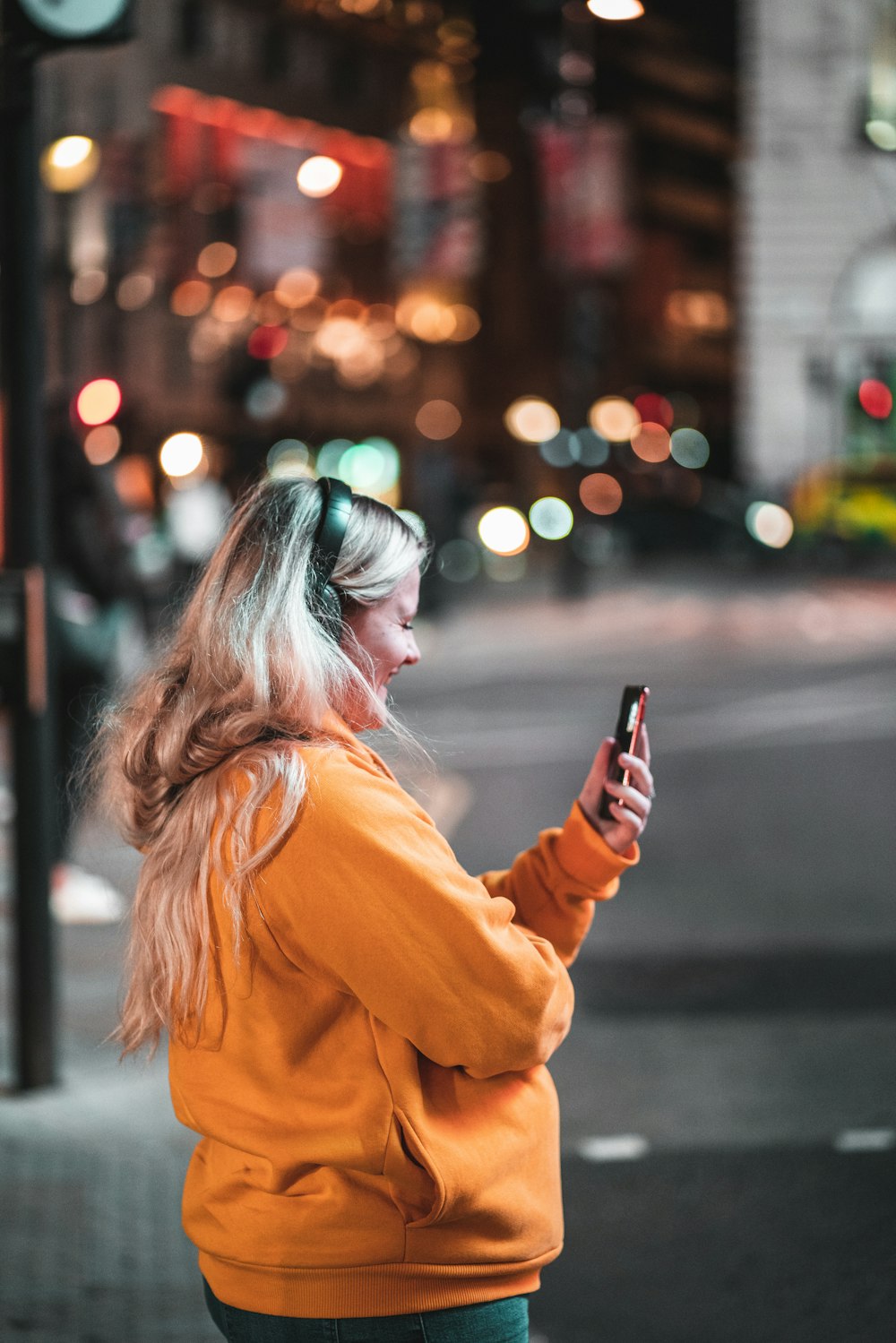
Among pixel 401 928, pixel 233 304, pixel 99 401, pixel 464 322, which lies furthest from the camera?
pixel 464 322

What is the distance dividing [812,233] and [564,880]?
3915cm

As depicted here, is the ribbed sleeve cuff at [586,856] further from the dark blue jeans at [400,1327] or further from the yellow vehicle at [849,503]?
the yellow vehicle at [849,503]

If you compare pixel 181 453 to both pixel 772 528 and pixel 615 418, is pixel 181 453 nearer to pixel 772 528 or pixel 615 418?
pixel 772 528

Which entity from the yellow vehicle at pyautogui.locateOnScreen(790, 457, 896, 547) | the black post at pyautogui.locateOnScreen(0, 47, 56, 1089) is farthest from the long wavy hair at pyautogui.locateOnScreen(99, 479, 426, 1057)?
the yellow vehicle at pyautogui.locateOnScreen(790, 457, 896, 547)

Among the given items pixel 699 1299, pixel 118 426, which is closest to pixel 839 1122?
pixel 699 1299

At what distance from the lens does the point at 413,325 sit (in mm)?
50875

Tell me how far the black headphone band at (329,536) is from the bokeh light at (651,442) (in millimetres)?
51090

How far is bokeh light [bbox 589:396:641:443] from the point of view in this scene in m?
57.0

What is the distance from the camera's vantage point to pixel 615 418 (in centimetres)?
5775

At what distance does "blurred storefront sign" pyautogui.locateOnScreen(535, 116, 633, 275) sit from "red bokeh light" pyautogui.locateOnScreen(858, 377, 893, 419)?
7129 mm

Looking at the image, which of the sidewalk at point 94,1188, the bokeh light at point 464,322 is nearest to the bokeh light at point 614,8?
the sidewalk at point 94,1188

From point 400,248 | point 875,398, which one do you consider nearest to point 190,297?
point 400,248

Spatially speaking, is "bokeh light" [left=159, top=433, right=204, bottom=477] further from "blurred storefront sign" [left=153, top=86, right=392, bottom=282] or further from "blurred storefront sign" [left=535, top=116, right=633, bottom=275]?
"blurred storefront sign" [left=153, top=86, right=392, bottom=282]

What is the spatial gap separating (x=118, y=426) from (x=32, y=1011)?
4.97m
